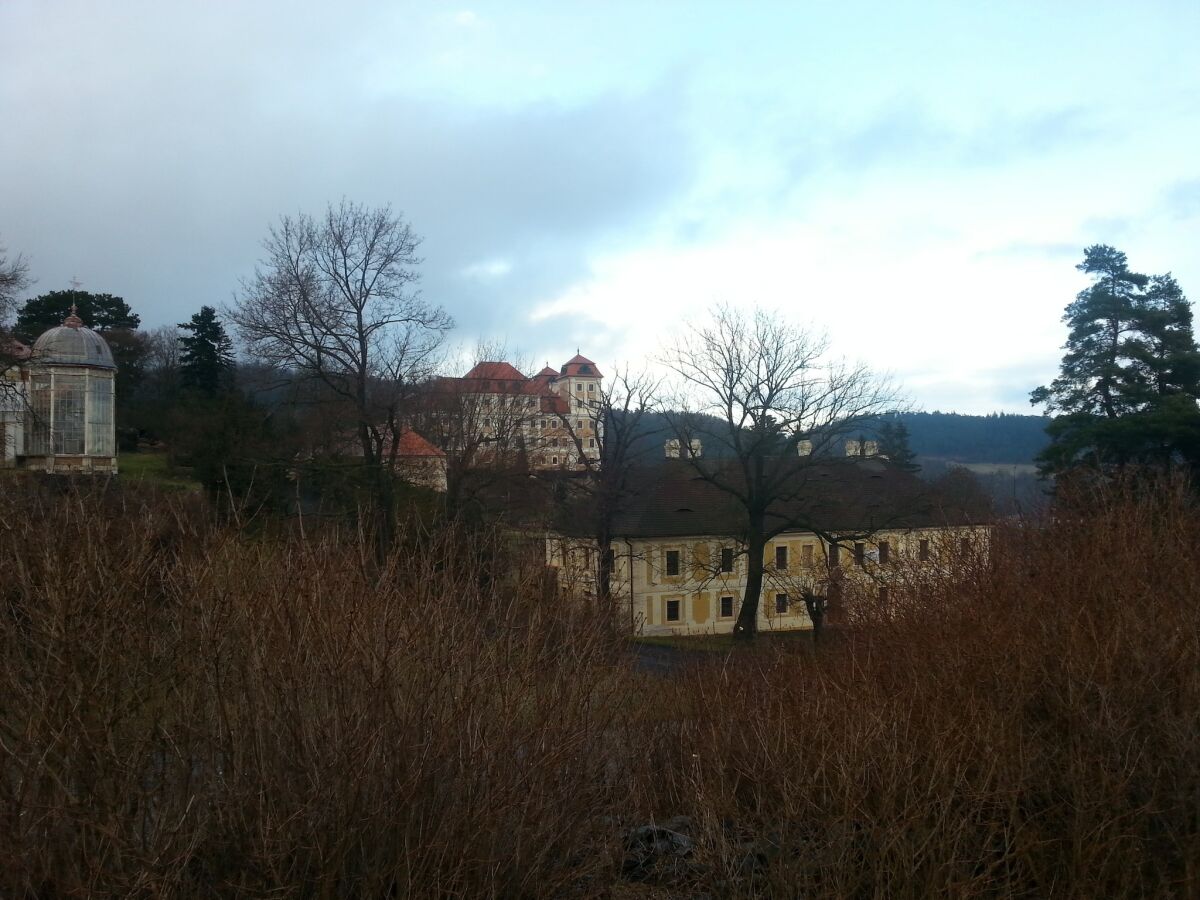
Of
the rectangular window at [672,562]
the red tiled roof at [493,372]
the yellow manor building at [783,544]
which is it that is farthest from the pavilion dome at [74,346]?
the rectangular window at [672,562]

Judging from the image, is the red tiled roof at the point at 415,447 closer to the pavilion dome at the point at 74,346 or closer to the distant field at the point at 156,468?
the distant field at the point at 156,468

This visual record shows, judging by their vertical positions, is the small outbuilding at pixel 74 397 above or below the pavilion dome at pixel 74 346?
below

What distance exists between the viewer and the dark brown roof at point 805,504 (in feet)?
101

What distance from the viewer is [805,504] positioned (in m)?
33.6

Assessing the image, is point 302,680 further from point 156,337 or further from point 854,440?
point 156,337

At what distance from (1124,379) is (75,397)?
3512 cm

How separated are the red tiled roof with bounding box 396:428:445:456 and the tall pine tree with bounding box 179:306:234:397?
1164 cm

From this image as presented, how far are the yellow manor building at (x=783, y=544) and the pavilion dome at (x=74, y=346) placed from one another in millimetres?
18505

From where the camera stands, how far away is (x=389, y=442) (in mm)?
28797

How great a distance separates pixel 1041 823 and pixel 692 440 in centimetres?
2553

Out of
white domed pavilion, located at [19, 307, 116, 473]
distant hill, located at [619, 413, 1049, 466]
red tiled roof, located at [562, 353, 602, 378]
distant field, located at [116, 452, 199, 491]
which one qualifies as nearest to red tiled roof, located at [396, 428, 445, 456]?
distant field, located at [116, 452, 199, 491]

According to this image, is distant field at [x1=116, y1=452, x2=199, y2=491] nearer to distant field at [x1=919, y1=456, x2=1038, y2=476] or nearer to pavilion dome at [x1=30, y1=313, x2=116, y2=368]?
pavilion dome at [x1=30, y1=313, x2=116, y2=368]

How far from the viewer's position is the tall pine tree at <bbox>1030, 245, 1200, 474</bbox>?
97.0ft

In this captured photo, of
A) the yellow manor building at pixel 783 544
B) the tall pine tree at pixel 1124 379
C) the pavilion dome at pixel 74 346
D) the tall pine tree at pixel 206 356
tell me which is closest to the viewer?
the yellow manor building at pixel 783 544
